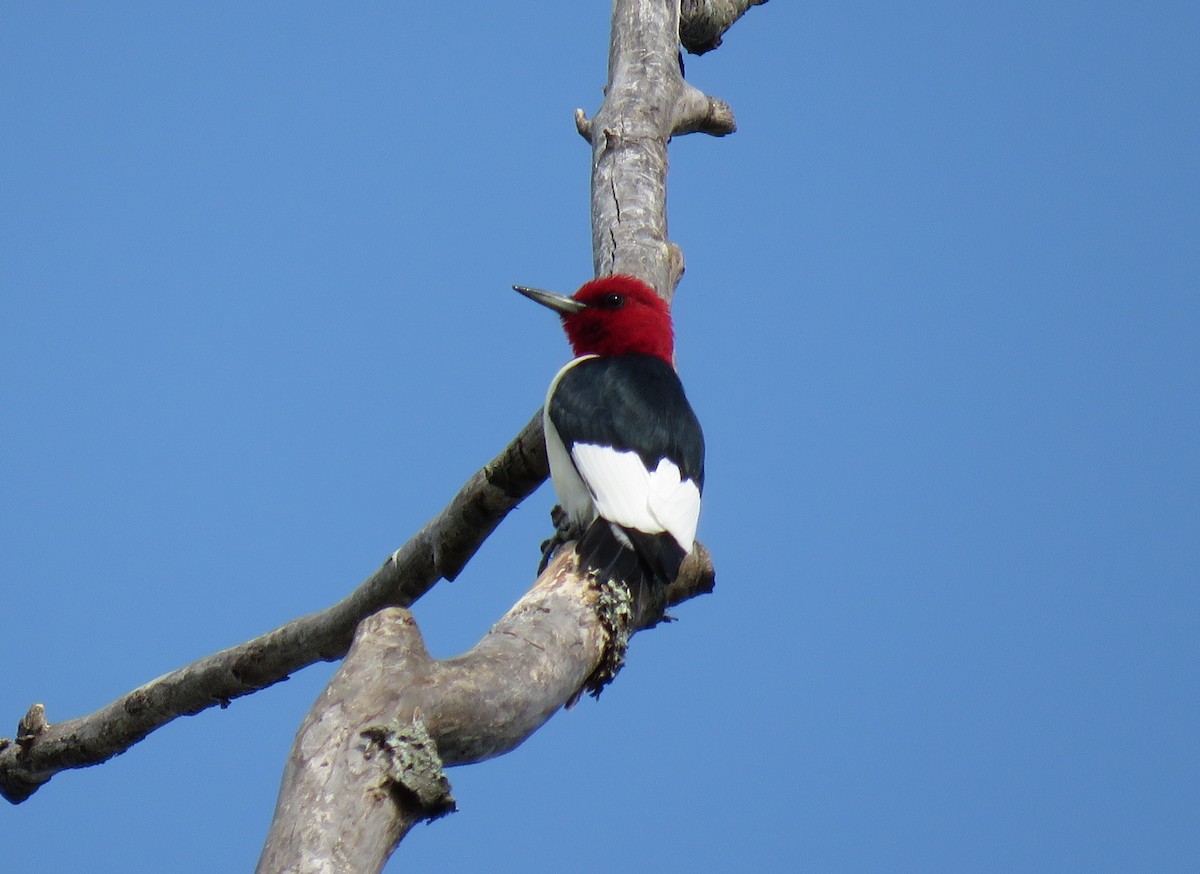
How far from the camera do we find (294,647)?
155 inches

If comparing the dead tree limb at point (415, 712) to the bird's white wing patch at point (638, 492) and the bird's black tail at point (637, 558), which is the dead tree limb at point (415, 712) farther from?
the bird's white wing patch at point (638, 492)

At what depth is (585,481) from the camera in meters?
3.55

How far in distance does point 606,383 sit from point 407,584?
0.83 m

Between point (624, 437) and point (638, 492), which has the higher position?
point (624, 437)

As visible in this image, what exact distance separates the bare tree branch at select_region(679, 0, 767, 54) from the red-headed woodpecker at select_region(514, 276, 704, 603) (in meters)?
1.64

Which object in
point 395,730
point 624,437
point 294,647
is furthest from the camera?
point 294,647

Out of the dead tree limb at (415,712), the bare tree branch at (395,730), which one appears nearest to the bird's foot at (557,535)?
the dead tree limb at (415,712)

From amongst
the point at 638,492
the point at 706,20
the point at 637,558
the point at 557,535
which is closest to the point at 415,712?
the point at 637,558

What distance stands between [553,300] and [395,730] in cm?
276

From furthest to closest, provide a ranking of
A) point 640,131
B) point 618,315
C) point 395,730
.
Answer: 1. point 640,131
2. point 618,315
3. point 395,730

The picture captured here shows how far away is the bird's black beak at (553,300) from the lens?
175 inches

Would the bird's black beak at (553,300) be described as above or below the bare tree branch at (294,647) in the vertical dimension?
above

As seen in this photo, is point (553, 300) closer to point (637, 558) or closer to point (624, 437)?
point (624, 437)

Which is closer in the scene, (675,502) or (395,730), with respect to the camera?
(395,730)
